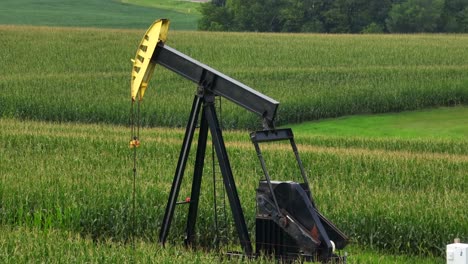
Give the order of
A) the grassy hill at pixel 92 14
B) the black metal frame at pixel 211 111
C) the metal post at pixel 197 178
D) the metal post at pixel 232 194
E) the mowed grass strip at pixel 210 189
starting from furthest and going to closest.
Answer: the grassy hill at pixel 92 14 < the mowed grass strip at pixel 210 189 < the metal post at pixel 197 178 < the metal post at pixel 232 194 < the black metal frame at pixel 211 111

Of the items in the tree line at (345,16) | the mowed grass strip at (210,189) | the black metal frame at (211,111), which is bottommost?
the tree line at (345,16)

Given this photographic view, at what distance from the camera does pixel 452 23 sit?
99438mm

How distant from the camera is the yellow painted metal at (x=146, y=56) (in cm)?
1401

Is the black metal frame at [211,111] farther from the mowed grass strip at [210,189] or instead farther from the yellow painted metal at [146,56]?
the mowed grass strip at [210,189]

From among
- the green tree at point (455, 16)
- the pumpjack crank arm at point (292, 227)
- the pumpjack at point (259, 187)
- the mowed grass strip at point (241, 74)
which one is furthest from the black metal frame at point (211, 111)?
the green tree at point (455, 16)

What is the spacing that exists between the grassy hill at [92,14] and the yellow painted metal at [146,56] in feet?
281

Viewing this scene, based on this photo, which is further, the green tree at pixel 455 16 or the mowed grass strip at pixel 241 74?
the green tree at pixel 455 16

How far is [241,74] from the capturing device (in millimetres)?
45188

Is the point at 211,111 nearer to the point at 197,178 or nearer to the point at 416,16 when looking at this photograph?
the point at 197,178

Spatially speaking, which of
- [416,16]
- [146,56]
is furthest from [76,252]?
[416,16]

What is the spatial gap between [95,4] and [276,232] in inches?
4596

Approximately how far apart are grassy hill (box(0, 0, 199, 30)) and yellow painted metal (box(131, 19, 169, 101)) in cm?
8572

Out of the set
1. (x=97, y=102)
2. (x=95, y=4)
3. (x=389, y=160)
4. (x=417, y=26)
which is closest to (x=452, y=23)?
(x=417, y=26)

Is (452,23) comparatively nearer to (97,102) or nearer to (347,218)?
(97,102)
